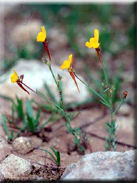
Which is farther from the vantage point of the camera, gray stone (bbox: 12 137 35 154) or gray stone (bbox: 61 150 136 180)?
gray stone (bbox: 12 137 35 154)

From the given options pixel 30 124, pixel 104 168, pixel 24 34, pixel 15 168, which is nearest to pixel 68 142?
pixel 30 124

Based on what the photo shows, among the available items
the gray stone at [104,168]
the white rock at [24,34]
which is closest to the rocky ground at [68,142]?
the gray stone at [104,168]

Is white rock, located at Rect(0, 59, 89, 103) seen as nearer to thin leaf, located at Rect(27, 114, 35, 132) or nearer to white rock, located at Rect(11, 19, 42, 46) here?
thin leaf, located at Rect(27, 114, 35, 132)

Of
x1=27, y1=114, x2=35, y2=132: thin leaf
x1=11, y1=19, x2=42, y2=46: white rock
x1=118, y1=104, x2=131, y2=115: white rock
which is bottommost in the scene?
x1=27, y1=114, x2=35, y2=132: thin leaf

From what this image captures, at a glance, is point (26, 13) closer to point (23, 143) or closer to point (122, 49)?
point (122, 49)

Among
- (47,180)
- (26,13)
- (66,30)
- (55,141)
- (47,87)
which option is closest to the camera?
(47,180)

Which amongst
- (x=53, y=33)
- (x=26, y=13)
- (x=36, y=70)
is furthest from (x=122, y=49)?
(x=26, y=13)

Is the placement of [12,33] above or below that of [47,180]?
above

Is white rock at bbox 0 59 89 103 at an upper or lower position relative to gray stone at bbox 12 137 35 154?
upper

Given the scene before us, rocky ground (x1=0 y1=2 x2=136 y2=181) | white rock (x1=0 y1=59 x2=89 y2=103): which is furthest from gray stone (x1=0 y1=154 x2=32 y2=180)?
white rock (x1=0 y1=59 x2=89 y2=103)
